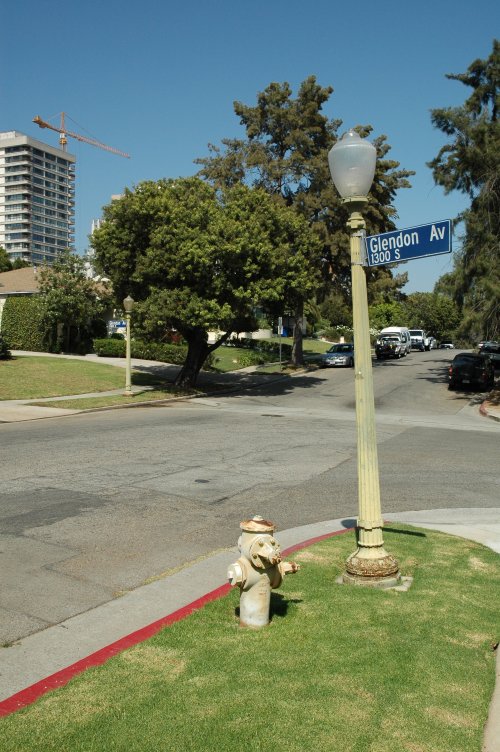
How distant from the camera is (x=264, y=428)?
18672 millimetres

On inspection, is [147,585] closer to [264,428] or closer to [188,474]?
[188,474]

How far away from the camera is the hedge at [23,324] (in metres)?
39.2

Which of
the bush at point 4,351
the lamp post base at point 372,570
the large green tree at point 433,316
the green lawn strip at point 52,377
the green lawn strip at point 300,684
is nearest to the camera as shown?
the green lawn strip at point 300,684

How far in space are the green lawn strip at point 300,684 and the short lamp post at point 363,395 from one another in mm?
305

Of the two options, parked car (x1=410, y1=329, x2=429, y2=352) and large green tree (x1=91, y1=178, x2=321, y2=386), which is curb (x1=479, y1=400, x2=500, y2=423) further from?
parked car (x1=410, y1=329, x2=429, y2=352)

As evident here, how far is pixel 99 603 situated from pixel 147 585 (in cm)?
60

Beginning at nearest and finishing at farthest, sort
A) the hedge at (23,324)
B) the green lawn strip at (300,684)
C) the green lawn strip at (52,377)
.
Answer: the green lawn strip at (300,684)
the green lawn strip at (52,377)
the hedge at (23,324)

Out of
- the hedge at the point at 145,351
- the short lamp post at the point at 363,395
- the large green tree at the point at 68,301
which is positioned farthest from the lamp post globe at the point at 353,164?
the hedge at the point at 145,351

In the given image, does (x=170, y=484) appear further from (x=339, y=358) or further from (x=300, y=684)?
(x=339, y=358)

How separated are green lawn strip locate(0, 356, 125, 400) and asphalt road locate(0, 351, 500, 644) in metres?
5.68

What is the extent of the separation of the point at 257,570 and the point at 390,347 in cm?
4817

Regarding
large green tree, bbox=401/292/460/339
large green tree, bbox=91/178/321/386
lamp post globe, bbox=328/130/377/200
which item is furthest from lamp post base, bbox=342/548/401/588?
large green tree, bbox=401/292/460/339

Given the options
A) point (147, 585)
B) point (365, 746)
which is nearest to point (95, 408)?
point (147, 585)

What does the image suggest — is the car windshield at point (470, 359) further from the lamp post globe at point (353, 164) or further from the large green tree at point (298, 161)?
the lamp post globe at point (353, 164)
